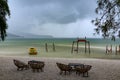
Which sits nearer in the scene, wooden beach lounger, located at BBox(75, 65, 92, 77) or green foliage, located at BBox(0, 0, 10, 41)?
wooden beach lounger, located at BBox(75, 65, 92, 77)

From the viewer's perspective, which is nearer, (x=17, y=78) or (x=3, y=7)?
(x=17, y=78)

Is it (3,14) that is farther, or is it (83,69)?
(3,14)

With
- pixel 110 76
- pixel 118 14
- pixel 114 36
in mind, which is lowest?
pixel 110 76

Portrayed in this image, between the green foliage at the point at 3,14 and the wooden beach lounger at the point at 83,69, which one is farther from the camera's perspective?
the green foliage at the point at 3,14

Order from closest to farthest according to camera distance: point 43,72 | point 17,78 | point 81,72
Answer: point 17,78 → point 81,72 → point 43,72

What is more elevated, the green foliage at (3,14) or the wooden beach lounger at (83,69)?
the green foliage at (3,14)

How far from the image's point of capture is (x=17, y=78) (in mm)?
15555

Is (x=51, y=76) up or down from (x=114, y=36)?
down

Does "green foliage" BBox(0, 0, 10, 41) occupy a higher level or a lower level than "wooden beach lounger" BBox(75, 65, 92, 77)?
higher

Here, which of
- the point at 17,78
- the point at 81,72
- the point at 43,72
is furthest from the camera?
the point at 43,72

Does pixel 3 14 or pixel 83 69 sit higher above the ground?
pixel 3 14

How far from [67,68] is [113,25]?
408 cm

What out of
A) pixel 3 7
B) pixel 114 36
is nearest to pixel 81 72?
pixel 114 36

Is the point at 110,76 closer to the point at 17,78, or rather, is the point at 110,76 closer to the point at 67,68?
the point at 67,68
